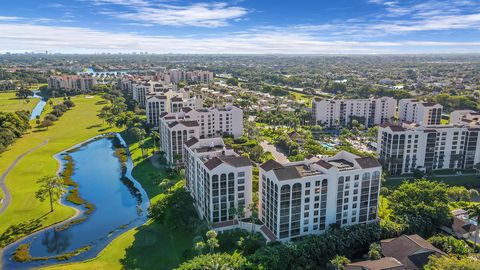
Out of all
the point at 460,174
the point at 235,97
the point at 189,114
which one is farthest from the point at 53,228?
the point at 235,97

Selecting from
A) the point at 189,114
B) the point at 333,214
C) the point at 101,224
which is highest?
the point at 189,114

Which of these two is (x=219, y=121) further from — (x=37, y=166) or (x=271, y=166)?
(x=271, y=166)

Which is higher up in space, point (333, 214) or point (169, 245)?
point (333, 214)

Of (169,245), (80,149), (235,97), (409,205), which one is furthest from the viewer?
(235,97)

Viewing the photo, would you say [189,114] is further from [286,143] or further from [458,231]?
[458,231]

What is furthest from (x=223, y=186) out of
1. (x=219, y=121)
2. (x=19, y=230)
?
(x=219, y=121)

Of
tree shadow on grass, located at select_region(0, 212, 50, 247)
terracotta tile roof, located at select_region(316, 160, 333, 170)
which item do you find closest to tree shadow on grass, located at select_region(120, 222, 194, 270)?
tree shadow on grass, located at select_region(0, 212, 50, 247)

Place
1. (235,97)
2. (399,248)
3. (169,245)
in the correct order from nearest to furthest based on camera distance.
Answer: (399,248), (169,245), (235,97)

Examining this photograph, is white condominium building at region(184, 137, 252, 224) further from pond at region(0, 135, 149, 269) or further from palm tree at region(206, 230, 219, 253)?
pond at region(0, 135, 149, 269)
